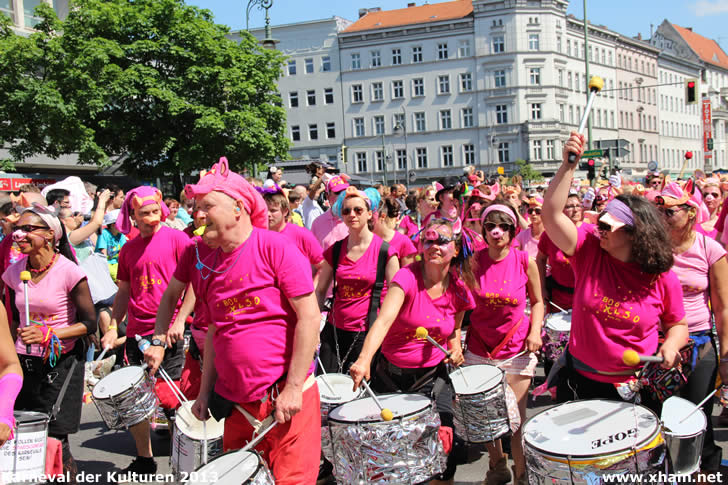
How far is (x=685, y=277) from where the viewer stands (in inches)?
168

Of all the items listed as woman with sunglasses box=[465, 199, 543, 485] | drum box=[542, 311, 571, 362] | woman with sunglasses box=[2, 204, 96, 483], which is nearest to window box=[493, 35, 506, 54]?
drum box=[542, 311, 571, 362]

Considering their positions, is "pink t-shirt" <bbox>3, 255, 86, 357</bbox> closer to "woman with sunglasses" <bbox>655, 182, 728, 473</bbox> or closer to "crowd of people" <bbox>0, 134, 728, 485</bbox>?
"crowd of people" <bbox>0, 134, 728, 485</bbox>

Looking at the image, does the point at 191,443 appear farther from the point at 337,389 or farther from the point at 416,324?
the point at 416,324

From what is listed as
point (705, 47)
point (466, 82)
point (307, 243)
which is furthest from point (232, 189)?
point (705, 47)

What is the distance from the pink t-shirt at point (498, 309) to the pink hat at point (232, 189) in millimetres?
1875

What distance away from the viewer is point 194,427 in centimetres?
405

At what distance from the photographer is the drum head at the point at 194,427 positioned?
3.96 meters

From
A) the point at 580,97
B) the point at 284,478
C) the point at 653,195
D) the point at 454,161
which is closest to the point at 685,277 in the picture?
the point at 653,195

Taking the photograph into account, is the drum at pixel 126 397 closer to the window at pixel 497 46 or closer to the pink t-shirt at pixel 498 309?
the pink t-shirt at pixel 498 309

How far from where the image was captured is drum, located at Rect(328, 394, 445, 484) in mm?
3428

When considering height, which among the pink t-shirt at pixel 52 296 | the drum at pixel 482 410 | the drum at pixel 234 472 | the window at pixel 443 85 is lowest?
the drum at pixel 482 410

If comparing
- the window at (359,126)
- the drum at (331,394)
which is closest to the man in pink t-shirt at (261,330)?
the drum at (331,394)

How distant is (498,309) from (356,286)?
1.13 m

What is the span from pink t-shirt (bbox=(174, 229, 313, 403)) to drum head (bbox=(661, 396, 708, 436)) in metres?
1.83
